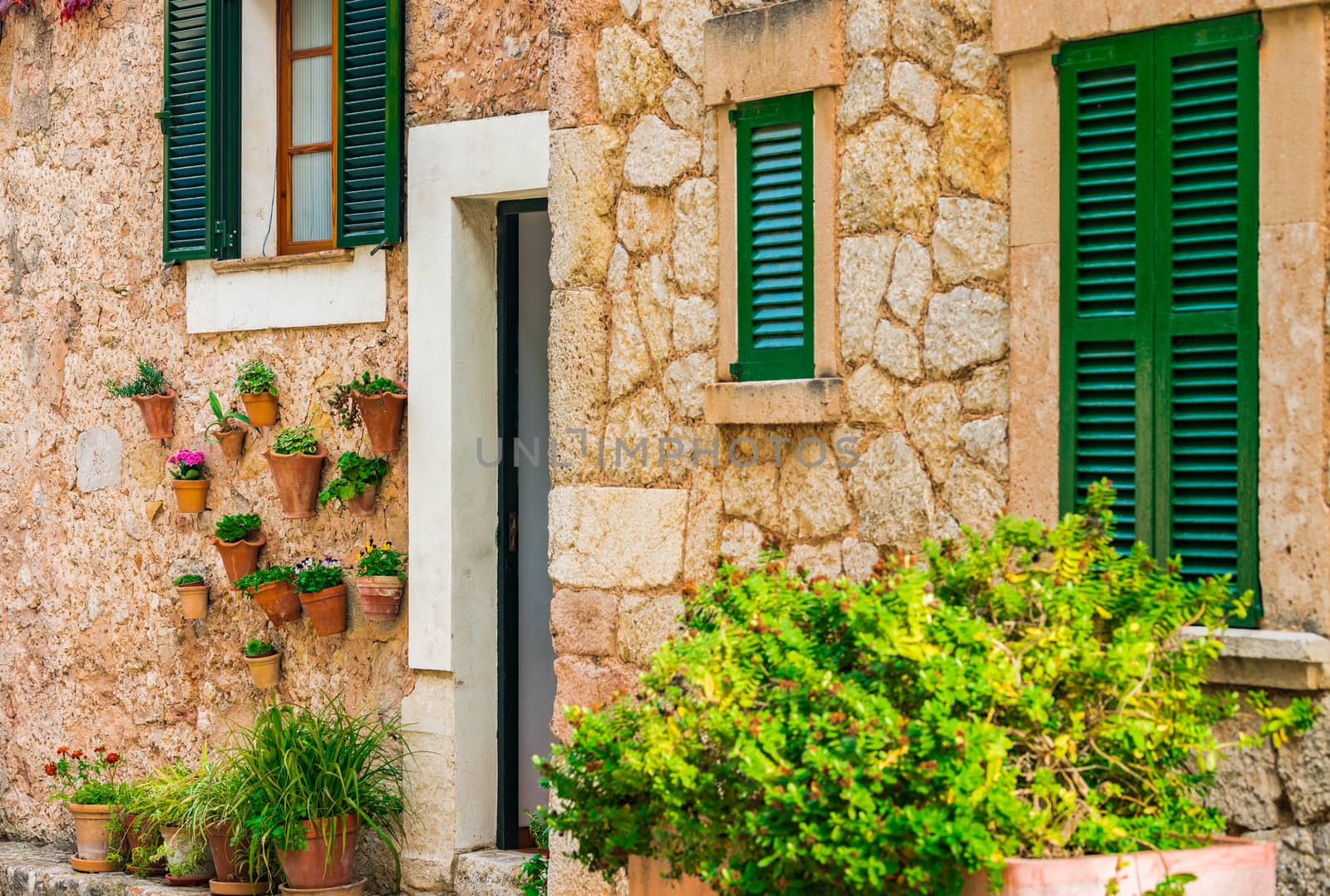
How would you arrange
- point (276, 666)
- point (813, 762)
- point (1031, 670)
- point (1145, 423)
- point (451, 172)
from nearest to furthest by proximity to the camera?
1. point (813, 762)
2. point (1031, 670)
3. point (1145, 423)
4. point (451, 172)
5. point (276, 666)

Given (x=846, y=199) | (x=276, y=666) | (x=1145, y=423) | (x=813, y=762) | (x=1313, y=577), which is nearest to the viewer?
(x=813, y=762)

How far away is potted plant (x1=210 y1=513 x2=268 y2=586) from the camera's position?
7.18 m

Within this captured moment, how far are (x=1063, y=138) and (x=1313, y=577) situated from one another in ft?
4.10

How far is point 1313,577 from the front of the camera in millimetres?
3738

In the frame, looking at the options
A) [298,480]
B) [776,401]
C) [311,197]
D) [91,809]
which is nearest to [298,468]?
[298,480]

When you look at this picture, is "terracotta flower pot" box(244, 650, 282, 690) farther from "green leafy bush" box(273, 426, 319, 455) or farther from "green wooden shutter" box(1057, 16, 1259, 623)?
"green wooden shutter" box(1057, 16, 1259, 623)

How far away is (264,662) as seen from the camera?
7156 millimetres

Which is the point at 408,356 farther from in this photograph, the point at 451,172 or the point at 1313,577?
the point at 1313,577

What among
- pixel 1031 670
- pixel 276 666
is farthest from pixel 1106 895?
pixel 276 666

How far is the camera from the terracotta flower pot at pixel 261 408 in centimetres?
717

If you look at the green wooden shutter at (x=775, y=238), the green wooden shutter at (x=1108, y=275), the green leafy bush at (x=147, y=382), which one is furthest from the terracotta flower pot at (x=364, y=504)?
the green wooden shutter at (x=1108, y=275)

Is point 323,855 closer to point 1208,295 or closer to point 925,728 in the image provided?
point 925,728

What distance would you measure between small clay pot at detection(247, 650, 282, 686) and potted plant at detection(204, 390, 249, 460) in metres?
0.91

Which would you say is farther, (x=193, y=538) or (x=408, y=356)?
(x=193, y=538)
